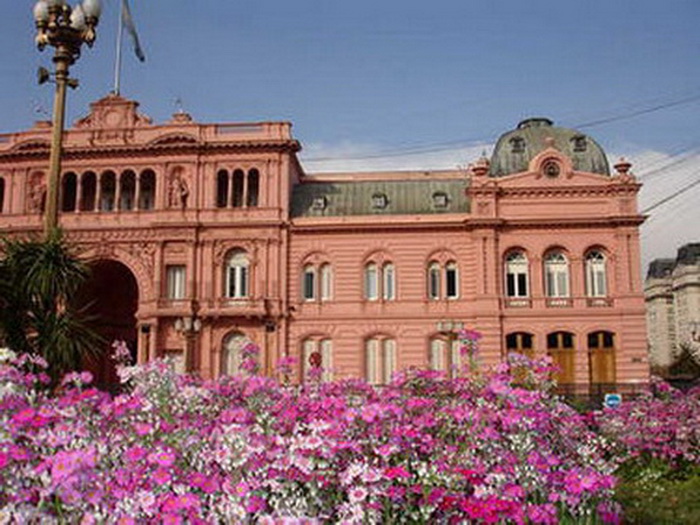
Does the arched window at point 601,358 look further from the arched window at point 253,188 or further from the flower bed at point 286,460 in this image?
the flower bed at point 286,460

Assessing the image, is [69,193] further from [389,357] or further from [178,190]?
[389,357]

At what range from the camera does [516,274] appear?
3547 cm

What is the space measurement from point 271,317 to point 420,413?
2780cm

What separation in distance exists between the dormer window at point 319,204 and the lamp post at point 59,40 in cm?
2190

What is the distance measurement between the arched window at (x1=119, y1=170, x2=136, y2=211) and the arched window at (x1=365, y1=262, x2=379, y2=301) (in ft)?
40.6

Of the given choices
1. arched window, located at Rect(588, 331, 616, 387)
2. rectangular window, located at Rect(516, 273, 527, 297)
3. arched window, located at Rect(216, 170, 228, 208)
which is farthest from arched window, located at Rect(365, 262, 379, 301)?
arched window, located at Rect(588, 331, 616, 387)

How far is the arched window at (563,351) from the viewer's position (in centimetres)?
3403

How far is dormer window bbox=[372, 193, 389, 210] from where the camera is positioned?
123ft

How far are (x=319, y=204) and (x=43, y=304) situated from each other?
23984mm

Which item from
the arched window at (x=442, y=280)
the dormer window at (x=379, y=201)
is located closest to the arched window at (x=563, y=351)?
the arched window at (x=442, y=280)

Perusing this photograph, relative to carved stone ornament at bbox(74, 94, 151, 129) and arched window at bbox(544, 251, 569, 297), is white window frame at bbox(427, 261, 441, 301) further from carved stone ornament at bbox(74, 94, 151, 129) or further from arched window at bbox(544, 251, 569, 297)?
carved stone ornament at bbox(74, 94, 151, 129)

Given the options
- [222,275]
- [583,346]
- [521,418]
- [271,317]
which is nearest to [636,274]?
[583,346]

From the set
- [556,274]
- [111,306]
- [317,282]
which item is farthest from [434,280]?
[111,306]

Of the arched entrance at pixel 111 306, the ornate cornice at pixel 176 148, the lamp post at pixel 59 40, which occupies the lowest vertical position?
the arched entrance at pixel 111 306
